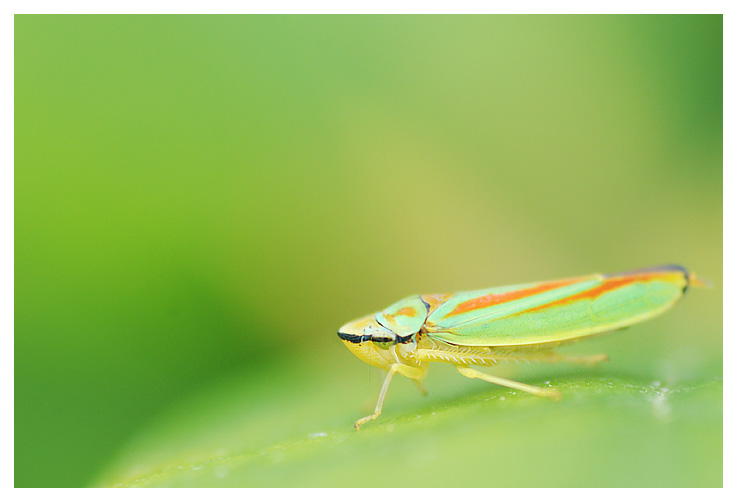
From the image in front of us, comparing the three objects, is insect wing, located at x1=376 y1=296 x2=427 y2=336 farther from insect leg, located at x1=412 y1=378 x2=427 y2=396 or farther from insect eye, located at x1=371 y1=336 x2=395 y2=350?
insect leg, located at x1=412 y1=378 x2=427 y2=396

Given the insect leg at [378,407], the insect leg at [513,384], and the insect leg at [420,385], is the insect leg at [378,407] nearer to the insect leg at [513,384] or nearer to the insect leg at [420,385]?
the insect leg at [420,385]

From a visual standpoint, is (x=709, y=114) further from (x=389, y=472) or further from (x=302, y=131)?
(x=389, y=472)

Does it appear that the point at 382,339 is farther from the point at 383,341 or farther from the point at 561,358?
the point at 561,358

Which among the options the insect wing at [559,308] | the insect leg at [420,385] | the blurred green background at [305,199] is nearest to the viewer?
the insect wing at [559,308]

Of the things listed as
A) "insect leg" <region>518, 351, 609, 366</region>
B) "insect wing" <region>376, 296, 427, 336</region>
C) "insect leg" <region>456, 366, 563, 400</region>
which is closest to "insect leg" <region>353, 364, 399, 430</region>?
"insect wing" <region>376, 296, 427, 336</region>

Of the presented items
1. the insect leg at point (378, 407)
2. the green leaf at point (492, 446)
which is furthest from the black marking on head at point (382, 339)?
the green leaf at point (492, 446)

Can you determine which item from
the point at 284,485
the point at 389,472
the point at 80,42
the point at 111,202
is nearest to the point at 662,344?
the point at 389,472

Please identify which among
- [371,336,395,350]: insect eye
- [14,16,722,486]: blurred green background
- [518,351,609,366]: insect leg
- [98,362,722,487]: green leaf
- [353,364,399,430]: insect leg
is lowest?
[98,362,722,487]: green leaf

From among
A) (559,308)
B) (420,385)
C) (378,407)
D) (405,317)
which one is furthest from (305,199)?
(559,308)

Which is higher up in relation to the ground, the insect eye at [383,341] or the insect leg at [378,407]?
the insect eye at [383,341]
